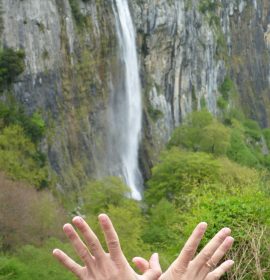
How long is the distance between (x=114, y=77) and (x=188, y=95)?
17.5 m

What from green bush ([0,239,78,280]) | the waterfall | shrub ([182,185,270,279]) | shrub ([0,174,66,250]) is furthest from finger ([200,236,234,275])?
→ the waterfall

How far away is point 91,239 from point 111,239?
0.38 ft

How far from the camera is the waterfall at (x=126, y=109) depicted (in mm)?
36750

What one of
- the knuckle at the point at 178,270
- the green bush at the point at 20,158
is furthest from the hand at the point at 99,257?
the green bush at the point at 20,158

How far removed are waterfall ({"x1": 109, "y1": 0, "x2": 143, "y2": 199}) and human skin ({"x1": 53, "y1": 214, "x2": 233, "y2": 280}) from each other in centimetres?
3217

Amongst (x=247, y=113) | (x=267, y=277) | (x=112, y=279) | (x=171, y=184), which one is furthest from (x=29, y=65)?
(x=247, y=113)

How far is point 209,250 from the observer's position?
2998 mm

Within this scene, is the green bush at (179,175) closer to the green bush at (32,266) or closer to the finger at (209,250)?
the green bush at (32,266)

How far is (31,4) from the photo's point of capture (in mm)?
28078

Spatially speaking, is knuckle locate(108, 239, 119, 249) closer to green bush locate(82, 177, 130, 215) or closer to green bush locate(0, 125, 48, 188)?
green bush locate(0, 125, 48, 188)

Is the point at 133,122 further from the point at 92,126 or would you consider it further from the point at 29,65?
the point at 29,65

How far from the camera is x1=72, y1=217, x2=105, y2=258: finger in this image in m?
2.80

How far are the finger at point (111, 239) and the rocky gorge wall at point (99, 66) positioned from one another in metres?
25.1

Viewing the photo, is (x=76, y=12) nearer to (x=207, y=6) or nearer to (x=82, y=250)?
(x=207, y=6)
